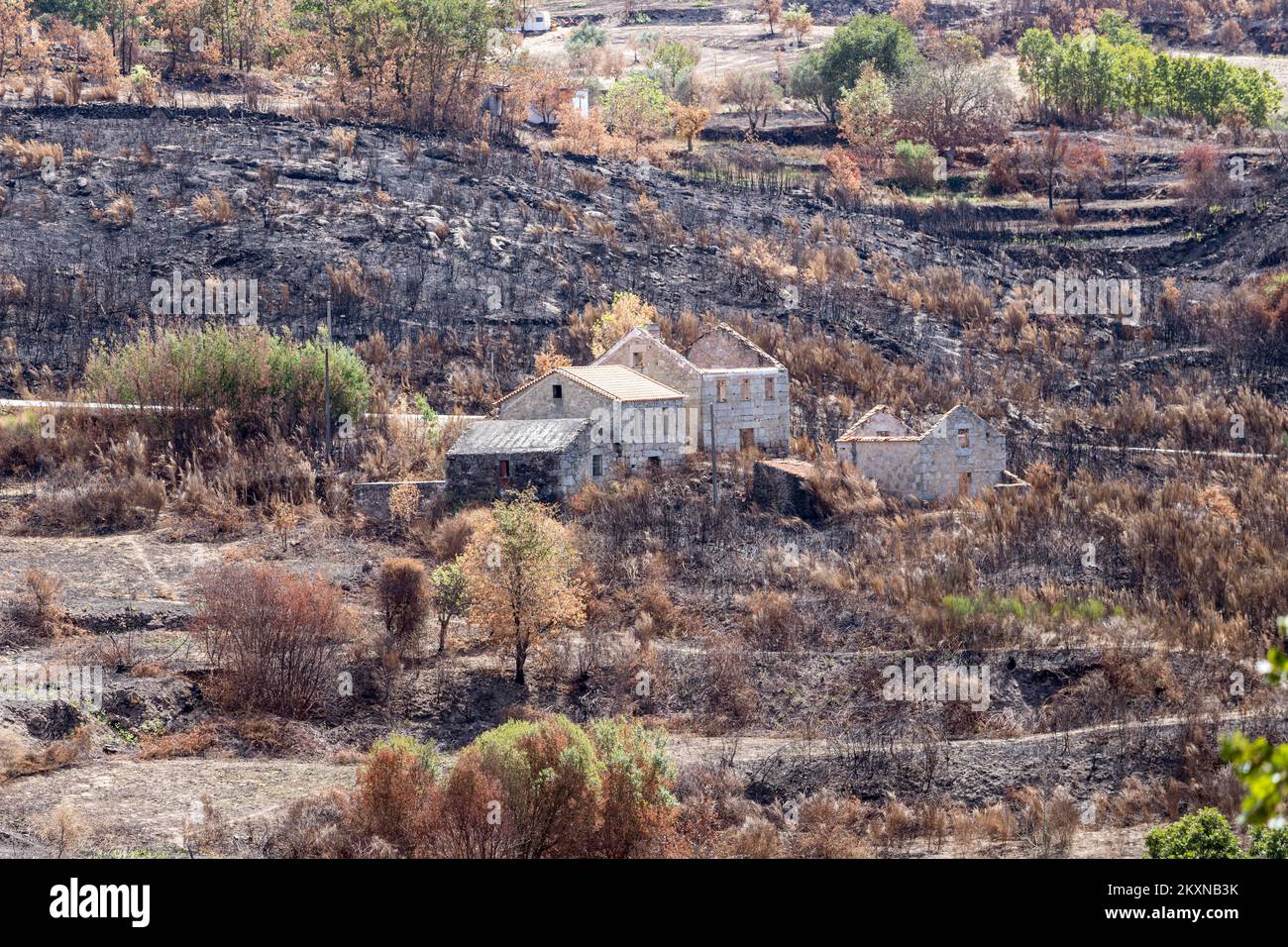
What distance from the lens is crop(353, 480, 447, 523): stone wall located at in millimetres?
42562

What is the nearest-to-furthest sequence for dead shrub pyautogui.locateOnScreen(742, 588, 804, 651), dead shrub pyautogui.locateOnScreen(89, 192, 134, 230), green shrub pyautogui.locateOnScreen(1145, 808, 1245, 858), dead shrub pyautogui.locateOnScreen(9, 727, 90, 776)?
green shrub pyautogui.locateOnScreen(1145, 808, 1245, 858)
dead shrub pyautogui.locateOnScreen(9, 727, 90, 776)
dead shrub pyautogui.locateOnScreen(742, 588, 804, 651)
dead shrub pyautogui.locateOnScreen(89, 192, 134, 230)

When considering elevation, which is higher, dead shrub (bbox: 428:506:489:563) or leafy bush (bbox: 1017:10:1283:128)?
leafy bush (bbox: 1017:10:1283:128)

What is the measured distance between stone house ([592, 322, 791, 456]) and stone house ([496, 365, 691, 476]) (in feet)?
3.26

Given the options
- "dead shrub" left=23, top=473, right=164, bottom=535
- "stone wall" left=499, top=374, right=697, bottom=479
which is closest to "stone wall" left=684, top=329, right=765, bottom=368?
Answer: "stone wall" left=499, top=374, right=697, bottom=479

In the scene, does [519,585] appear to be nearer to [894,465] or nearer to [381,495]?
[381,495]

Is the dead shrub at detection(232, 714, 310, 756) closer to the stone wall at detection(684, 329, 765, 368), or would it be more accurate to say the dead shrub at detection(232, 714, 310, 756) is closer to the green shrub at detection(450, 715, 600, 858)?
the green shrub at detection(450, 715, 600, 858)

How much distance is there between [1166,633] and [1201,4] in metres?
89.6

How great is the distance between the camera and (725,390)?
49.7m

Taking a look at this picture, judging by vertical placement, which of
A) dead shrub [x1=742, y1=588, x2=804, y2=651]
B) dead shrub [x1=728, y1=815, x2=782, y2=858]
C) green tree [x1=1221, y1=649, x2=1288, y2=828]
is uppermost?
green tree [x1=1221, y1=649, x2=1288, y2=828]

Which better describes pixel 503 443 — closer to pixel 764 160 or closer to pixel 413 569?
pixel 413 569

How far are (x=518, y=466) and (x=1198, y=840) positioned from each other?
23354 millimetres

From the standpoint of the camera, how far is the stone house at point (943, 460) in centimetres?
4550

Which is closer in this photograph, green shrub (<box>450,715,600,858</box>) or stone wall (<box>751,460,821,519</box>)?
green shrub (<box>450,715,600,858</box>)

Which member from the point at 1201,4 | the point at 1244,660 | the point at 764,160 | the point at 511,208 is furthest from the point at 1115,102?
the point at 1244,660
